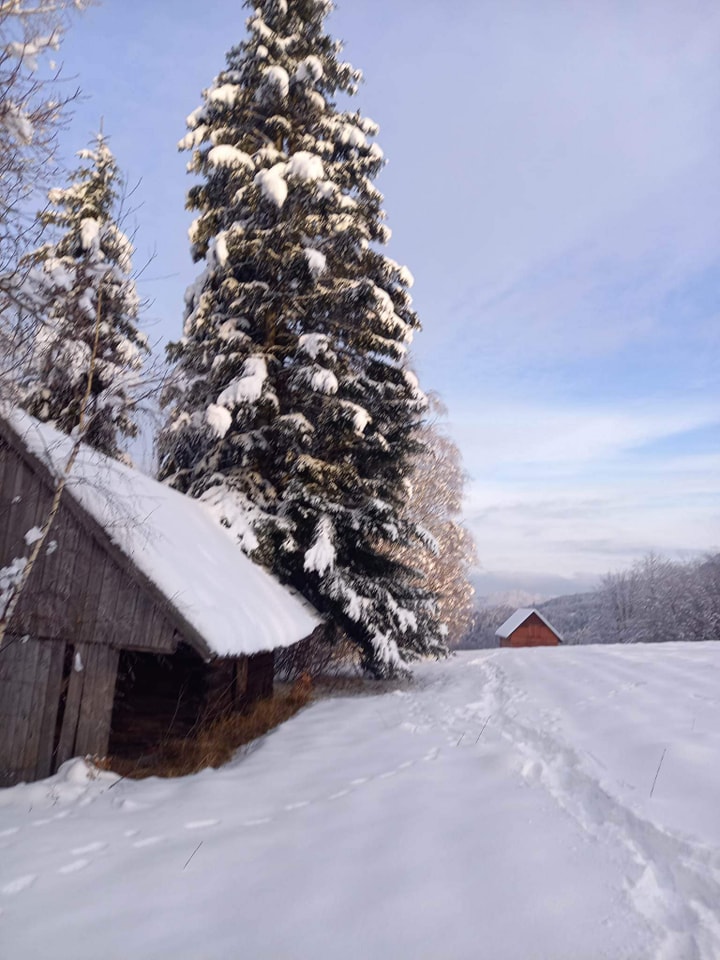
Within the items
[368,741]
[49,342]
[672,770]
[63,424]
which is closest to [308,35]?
[63,424]

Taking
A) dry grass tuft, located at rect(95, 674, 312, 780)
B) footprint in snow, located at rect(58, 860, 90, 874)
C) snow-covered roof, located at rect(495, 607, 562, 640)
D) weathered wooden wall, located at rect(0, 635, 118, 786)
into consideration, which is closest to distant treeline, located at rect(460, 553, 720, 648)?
snow-covered roof, located at rect(495, 607, 562, 640)

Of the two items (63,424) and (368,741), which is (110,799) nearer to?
(368,741)

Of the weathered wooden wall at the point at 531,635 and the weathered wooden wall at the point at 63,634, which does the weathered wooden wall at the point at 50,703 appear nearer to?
the weathered wooden wall at the point at 63,634

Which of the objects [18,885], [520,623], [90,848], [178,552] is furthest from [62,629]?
[520,623]

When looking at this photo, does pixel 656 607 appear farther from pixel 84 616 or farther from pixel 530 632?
pixel 84 616

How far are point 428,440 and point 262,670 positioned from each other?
53.3ft

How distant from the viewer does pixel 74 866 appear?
4.95 metres

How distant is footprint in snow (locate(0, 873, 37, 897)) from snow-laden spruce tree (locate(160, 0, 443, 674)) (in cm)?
759

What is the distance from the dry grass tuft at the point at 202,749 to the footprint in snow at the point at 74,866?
9.24ft

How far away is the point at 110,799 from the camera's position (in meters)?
6.82

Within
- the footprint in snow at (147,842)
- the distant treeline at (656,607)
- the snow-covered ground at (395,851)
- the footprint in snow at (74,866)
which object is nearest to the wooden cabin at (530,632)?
the distant treeline at (656,607)

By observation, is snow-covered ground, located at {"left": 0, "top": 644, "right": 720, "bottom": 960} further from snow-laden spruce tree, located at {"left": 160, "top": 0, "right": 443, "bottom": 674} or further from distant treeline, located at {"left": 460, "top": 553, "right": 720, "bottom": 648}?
distant treeline, located at {"left": 460, "top": 553, "right": 720, "bottom": 648}

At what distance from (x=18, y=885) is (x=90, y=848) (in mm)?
716

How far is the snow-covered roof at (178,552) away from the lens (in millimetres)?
7812
